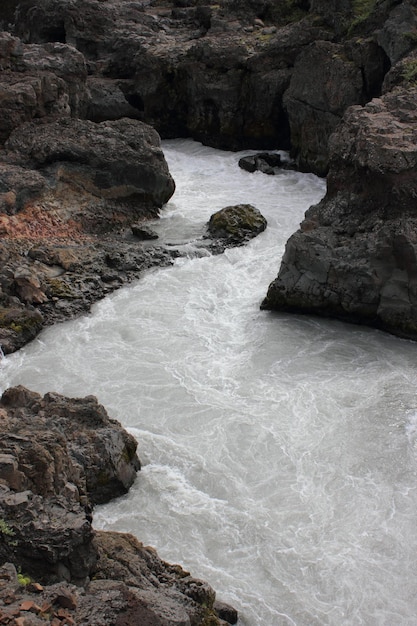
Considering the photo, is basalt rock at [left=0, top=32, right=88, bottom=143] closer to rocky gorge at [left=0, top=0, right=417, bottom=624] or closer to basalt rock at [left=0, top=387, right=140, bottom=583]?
rocky gorge at [left=0, top=0, right=417, bottom=624]

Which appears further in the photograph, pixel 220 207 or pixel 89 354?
pixel 220 207

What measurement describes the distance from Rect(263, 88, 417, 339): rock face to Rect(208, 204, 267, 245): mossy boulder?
315cm

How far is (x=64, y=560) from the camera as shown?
749cm

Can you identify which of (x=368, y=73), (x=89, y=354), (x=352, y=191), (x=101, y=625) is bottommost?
(x=89, y=354)

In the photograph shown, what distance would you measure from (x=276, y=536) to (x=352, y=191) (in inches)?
369

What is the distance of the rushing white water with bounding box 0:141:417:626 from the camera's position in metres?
9.33

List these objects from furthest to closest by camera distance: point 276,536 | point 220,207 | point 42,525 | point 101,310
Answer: point 220,207 < point 101,310 < point 276,536 < point 42,525

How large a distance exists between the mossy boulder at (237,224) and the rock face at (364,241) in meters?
3.15

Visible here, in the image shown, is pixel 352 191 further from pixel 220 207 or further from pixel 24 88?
pixel 24 88

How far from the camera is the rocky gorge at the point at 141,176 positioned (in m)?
7.98

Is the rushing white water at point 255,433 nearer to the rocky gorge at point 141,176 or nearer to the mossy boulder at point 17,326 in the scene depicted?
the mossy boulder at point 17,326

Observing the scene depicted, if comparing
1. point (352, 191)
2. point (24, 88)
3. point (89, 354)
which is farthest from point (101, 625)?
point (24, 88)

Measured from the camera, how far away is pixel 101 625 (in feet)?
21.9

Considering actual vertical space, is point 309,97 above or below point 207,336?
above
